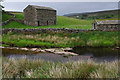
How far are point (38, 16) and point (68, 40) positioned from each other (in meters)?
16.2

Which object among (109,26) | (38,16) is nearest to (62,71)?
(109,26)

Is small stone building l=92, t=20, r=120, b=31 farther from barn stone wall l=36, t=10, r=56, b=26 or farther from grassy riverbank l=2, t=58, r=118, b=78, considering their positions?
grassy riverbank l=2, t=58, r=118, b=78

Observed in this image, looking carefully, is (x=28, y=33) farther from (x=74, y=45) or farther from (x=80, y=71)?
(x=80, y=71)

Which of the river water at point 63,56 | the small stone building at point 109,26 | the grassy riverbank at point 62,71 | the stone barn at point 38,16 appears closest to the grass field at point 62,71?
the grassy riverbank at point 62,71

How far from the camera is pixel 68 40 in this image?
18.6 m

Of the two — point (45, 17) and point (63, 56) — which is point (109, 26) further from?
point (45, 17)

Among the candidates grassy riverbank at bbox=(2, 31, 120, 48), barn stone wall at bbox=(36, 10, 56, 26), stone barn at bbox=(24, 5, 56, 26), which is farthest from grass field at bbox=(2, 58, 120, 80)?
barn stone wall at bbox=(36, 10, 56, 26)

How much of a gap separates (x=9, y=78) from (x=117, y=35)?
1895 centimetres

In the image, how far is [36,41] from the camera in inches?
740

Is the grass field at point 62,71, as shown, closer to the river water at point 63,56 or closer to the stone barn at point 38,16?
the river water at point 63,56

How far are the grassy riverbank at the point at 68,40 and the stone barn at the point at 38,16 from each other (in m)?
11.7

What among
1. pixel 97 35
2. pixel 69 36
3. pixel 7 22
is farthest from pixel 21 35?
pixel 7 22

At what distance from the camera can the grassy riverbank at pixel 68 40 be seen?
1767 centimetres

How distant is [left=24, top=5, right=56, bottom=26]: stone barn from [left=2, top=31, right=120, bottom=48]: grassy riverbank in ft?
38.5
